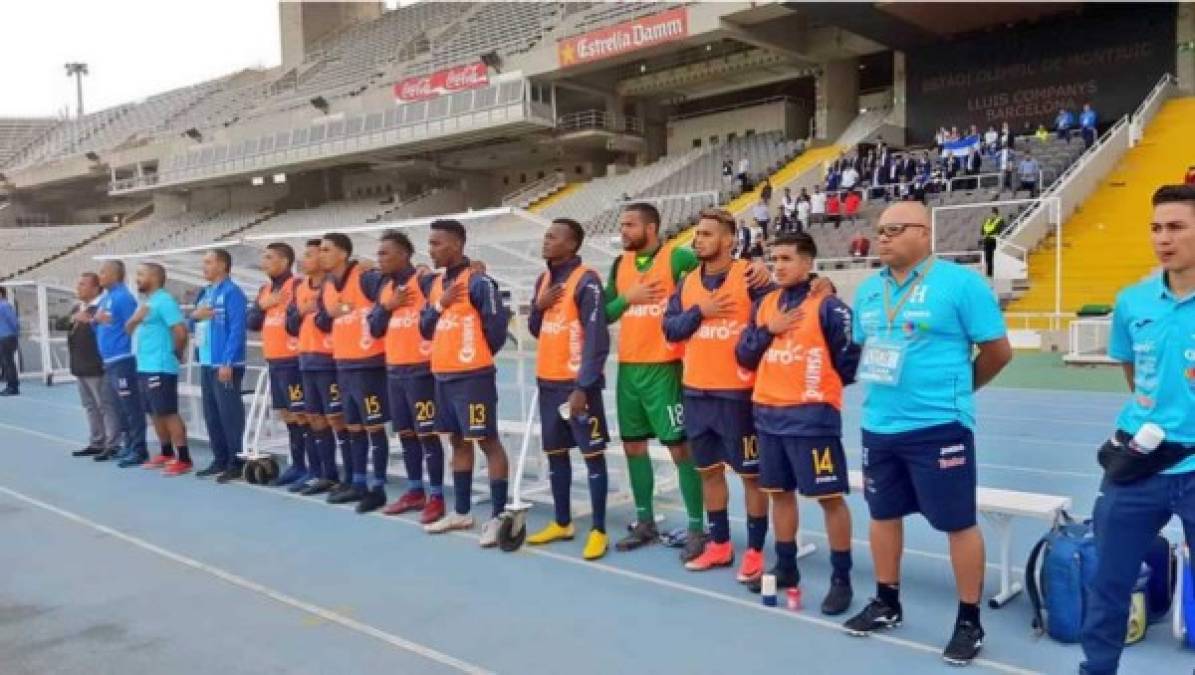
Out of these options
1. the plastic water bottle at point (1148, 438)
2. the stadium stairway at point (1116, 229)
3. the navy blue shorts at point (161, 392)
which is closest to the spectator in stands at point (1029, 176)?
the stadium stairway at point (1116, 229)

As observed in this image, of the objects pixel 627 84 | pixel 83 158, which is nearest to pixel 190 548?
pixel 627 84

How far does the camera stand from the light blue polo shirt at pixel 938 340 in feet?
11.4

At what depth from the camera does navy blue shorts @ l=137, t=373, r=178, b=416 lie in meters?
7.95

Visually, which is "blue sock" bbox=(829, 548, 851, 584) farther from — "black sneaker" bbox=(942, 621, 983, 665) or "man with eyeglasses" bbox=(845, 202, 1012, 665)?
"black sneaker" bbox=(942, 621, 983, 665)

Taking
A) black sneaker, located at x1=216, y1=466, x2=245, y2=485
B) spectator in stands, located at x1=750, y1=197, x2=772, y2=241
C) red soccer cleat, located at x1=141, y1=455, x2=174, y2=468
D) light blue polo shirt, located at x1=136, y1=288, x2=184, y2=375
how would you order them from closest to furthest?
black sneaker, located at x1=216, y1=466, x2=245, y2=485
light blue polo shirt, located at x1=136, y1=288, x2=184, y2=375
red soccer cleat, located at x1=141, y1=455, x2=174, y2=468
spectator in stands, located at x1=750, y1=197, x2=772, y2=241

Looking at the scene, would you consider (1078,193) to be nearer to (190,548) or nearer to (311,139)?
(190,548)

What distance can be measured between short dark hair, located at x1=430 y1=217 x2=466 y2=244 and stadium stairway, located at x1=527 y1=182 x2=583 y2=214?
27739mm

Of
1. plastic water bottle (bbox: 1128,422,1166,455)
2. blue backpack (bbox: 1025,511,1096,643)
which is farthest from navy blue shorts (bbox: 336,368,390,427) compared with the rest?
plastic water bottle (bbox: 1128,422,1166,455)

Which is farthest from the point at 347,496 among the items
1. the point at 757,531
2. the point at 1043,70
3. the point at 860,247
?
the point at 1043,70

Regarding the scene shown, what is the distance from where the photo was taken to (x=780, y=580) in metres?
4.35

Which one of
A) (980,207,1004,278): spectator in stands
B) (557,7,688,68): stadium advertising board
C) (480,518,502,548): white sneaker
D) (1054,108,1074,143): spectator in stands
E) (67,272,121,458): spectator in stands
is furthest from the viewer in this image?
(557,7,688,68): stadium advertising board

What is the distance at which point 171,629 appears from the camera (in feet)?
13.8

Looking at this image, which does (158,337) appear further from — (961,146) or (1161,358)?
(961,146)

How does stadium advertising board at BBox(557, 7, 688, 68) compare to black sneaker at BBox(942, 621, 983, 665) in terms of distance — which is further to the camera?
stadium advertising board at BBox(557, 7, 688, 68)
